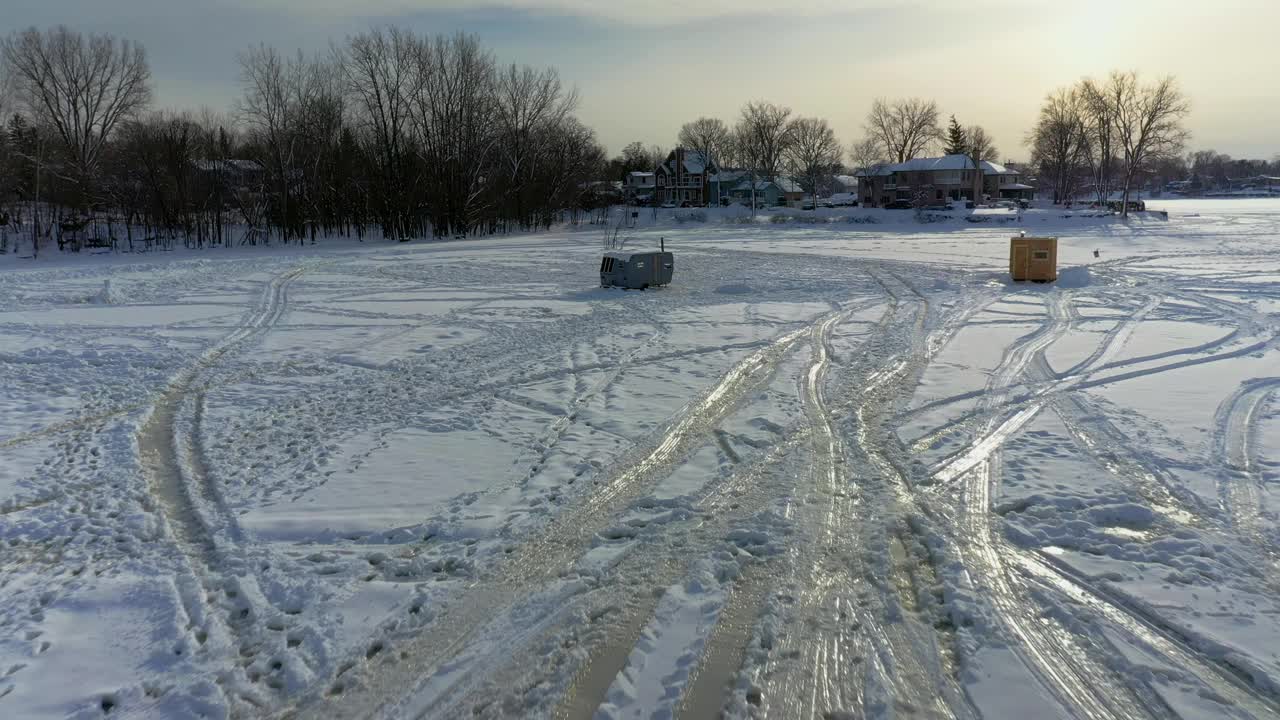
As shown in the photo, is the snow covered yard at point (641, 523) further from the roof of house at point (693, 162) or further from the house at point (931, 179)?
the roof of house at point (693, 162)

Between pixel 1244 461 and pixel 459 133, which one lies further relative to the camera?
pixel 459 133

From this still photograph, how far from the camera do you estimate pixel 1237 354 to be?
37.0ft

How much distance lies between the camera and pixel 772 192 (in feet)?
303

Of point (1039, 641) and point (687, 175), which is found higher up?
point (687, 175)

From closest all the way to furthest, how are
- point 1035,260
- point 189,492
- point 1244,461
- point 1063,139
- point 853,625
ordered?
point 853,625 → point 189,492 → point 1244,461 → point 1035,260 → point 1063,139

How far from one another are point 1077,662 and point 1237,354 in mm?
9782

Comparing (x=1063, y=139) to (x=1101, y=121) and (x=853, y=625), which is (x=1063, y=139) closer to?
(x=1101, y=121)

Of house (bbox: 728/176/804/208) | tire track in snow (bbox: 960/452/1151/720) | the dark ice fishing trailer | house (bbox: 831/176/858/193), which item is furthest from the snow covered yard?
house (bbox: 831/176/858/193)

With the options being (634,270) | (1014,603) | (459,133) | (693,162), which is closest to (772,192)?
(693,162)

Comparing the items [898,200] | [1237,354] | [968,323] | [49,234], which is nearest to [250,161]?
[49,234]

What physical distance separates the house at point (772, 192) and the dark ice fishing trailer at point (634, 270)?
239 ft

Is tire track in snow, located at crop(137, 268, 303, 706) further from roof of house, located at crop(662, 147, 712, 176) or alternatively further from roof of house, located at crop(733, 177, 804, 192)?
roof of house, located at crop(662, 147, 712, 176)

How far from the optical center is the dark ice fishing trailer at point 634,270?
19.0 m

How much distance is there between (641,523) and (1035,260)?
58.2ft
